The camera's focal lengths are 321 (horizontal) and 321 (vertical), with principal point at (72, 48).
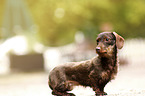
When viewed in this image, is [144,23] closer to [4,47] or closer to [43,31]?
[43,31]

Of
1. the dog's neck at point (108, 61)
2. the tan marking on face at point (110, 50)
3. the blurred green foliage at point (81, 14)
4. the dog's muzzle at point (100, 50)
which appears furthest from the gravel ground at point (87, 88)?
the blurred green foliage at point (81, 14)

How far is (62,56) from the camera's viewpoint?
18281 mm

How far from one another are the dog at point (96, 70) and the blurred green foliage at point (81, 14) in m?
12.9

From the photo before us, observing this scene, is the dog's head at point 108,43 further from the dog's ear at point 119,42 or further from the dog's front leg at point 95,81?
the dog's front leg at point 95,81

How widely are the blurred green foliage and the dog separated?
42.2 feet

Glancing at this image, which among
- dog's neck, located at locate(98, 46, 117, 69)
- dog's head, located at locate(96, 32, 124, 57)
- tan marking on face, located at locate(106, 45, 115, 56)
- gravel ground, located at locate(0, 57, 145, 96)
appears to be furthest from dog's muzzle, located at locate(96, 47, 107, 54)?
gravel ground, located at locate(0, 57, 145, 96)

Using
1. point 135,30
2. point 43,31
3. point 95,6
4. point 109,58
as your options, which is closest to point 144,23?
point 135,30

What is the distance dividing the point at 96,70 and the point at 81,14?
13.7m

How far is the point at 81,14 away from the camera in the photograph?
1867cm

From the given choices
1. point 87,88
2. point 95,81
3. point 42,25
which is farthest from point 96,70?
point 42,25

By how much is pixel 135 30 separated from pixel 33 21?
37.8ft

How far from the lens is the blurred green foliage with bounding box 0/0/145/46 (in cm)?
1819

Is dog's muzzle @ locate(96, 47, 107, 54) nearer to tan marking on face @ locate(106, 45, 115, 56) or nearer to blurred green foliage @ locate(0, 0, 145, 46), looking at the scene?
tan marking on face @ locate(106, 45, 115, 56)

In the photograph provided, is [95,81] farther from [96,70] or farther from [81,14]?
[81,14]
